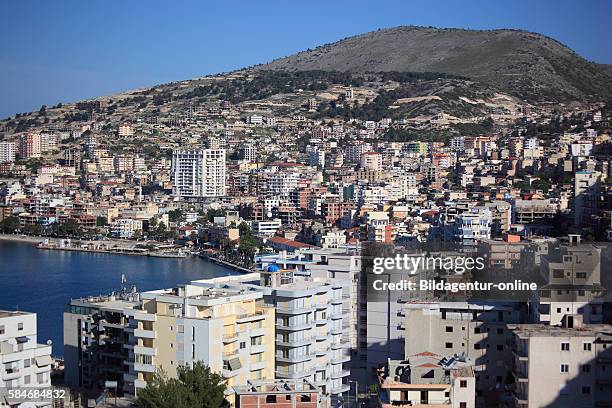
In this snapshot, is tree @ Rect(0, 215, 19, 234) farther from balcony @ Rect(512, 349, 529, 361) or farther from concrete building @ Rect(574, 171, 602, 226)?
balcony @ Rect(512, 349, 529, 361)

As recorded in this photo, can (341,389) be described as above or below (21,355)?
below

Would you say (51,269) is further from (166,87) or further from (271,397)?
(166,87)

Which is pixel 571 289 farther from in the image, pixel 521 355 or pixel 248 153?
pixel 248 153

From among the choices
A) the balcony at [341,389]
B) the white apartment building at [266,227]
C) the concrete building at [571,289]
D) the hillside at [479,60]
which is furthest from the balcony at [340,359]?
the hillside at [479,60]

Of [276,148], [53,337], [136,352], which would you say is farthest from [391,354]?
[276,148]

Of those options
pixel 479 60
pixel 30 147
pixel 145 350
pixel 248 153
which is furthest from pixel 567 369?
pixel 479 60

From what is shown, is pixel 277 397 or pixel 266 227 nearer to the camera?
pixel 277 397
